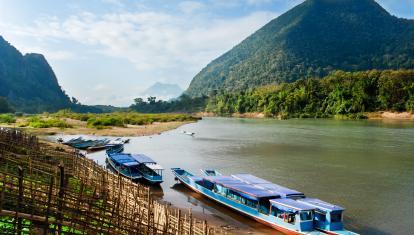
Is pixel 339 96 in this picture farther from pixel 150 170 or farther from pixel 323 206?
pixel 323 206

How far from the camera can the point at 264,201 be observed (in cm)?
2208

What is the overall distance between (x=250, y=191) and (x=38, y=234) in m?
14.8

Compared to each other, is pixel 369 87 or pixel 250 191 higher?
pixel 369 87

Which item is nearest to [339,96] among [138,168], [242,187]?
[138,168]

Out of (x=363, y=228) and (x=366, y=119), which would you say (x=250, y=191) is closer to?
(x=363, y=228)

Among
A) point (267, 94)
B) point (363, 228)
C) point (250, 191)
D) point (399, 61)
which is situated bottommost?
point (363, 228)

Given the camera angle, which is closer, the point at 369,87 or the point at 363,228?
the point at 363,228

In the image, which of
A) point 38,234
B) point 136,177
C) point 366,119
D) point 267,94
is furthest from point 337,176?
point 267,94

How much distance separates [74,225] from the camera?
28.3 feet

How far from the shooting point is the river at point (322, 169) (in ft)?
75.2

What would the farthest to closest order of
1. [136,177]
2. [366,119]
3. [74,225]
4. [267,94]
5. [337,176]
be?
[267,94] → [366,119] → [337,176] → [136,177] → [74,225]

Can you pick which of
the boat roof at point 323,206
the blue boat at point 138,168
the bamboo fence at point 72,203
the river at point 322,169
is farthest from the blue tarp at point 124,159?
the boat roof at point 323,206

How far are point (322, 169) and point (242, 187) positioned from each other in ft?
51.2

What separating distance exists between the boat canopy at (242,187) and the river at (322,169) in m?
1.60
